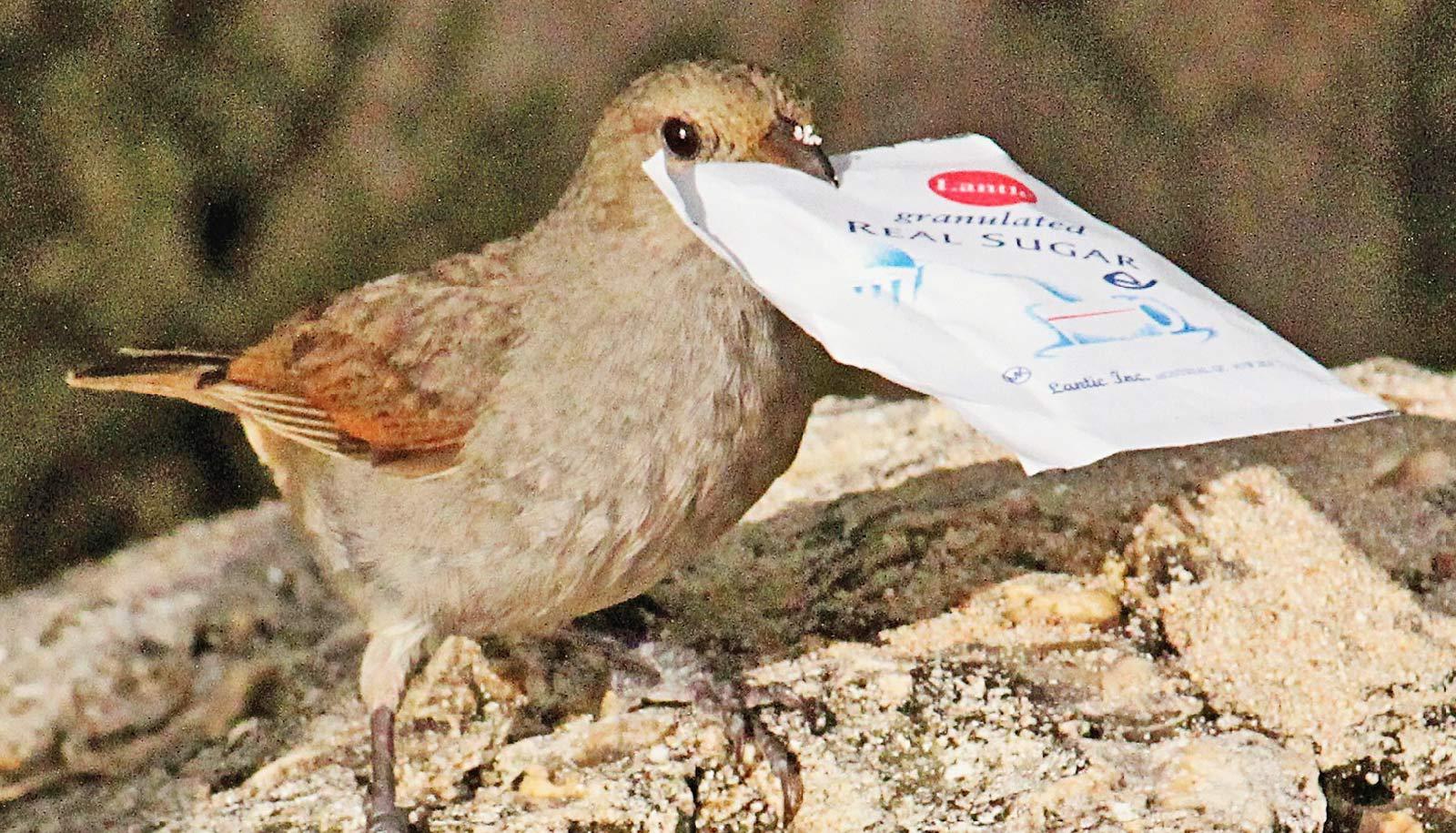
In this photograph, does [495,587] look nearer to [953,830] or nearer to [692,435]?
[692,435]

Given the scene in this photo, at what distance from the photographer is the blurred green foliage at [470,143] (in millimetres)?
3574

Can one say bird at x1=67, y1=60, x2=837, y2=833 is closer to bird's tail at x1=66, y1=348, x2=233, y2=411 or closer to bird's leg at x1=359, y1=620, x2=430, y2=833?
bird's leg at x1=359, y1=620, x2=430, y2=833

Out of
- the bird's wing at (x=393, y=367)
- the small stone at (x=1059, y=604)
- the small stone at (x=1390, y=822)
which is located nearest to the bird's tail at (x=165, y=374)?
the bird's wing at (x=393, y=367)

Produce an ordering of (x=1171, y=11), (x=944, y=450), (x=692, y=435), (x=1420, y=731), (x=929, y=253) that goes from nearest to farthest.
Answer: (x=929, y=253)
(x=692, y=435)
(x=1420, y=731)
(x=944, y=450)
(x=1171, y=11)

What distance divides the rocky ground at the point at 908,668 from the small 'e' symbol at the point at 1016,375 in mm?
939

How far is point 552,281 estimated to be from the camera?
254cm

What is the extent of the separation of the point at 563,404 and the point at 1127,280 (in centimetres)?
91

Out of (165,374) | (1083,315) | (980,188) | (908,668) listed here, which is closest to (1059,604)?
(908,668)

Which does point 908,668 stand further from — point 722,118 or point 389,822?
point 722,118

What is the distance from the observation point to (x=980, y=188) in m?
2.22

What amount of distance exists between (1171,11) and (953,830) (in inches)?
97.0

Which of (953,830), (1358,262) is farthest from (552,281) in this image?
(1358,262)

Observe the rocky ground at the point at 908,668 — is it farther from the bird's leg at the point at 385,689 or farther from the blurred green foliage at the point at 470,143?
the blurred green foliage at the point at 470,143

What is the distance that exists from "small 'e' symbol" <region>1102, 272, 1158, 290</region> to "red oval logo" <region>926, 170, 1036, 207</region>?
0.23 m
